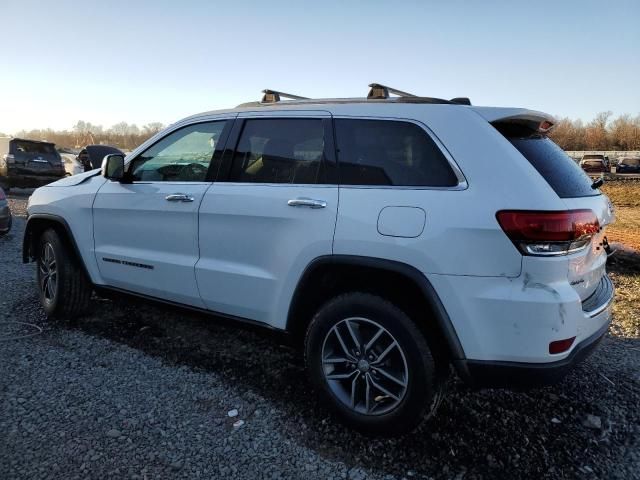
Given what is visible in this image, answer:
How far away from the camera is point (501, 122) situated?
253 cm

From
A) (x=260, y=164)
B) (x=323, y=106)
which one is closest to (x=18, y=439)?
(x=260, y=164)

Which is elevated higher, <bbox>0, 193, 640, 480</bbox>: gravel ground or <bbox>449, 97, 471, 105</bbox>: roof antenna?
<bbox>449, 97, 471, 105</bbox>: roof antenna

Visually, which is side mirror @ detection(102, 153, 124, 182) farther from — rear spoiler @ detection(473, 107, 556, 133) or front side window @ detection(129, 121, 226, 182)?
rear spoiler @ detection(473, 107, 556, 133)

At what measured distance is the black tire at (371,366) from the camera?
8.09 feet

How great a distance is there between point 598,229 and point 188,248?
8.08 feet

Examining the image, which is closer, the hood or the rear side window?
the rear side window

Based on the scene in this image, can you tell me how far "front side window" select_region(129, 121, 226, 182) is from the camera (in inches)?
134

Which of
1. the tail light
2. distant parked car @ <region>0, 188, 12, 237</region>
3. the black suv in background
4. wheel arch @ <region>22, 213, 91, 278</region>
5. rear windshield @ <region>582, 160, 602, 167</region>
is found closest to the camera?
the tail light

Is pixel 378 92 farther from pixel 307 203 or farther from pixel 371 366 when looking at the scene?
pixel 371 366

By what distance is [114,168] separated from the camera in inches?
146

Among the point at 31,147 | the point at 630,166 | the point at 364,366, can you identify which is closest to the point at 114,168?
the point at 364,366

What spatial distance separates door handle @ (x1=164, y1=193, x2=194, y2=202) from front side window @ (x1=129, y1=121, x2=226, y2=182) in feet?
0.48

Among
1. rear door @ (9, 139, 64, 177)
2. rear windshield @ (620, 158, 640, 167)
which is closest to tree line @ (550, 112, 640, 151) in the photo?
rear windshield @ (620, 158, 640, 167)

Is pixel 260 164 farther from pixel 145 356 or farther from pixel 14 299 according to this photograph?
pixel 14 299
